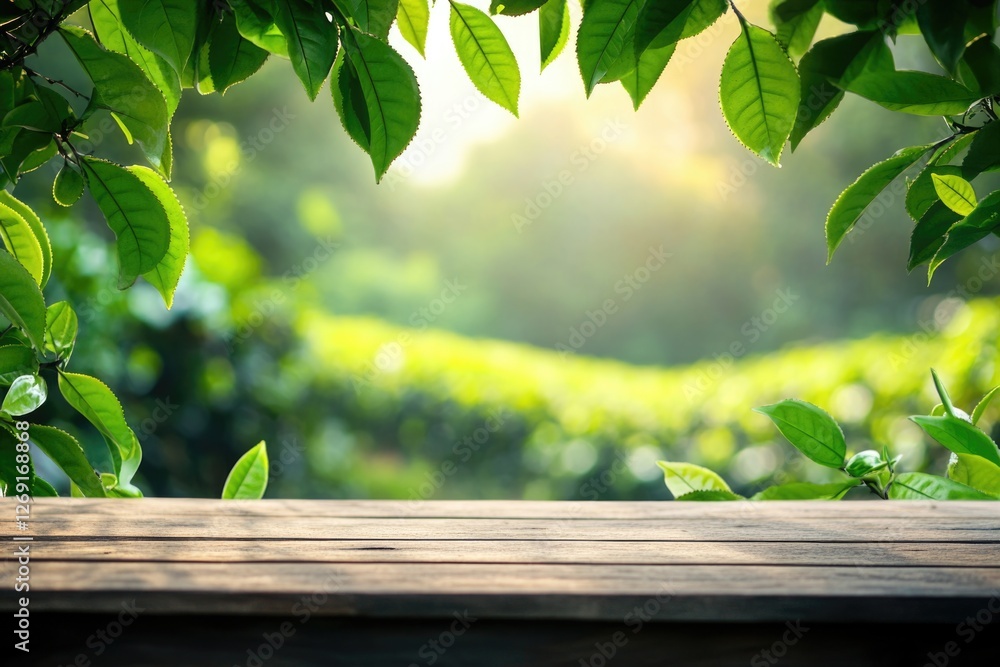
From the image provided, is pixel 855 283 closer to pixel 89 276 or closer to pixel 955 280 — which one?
pixel 955 280

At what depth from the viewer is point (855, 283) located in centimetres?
1339

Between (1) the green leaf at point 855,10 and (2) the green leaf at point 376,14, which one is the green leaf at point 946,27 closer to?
(1) the green leaf at point 855,10

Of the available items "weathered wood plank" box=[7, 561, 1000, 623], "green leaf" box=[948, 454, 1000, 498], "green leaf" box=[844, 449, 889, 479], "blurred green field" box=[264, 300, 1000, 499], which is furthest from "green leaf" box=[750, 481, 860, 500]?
"blurred green field" box=[264, 300, 1000, 499]

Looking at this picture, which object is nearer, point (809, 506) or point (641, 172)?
point (809, 506)

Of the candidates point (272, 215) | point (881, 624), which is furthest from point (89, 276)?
point (272, 215)

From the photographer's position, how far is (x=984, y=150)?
64 centimetres

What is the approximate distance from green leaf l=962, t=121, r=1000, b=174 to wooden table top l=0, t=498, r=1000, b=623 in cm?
32

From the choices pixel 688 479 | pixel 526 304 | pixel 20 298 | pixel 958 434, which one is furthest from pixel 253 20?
pixel 526 304

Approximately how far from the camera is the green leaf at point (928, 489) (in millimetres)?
903

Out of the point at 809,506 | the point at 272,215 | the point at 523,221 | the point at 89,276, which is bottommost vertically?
the point at 523,221

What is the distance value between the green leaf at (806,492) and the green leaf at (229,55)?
0.76 meters

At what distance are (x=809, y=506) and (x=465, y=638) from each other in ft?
1.60

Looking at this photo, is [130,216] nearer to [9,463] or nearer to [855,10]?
[9,463]

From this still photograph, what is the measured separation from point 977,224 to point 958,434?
0.38 meters
